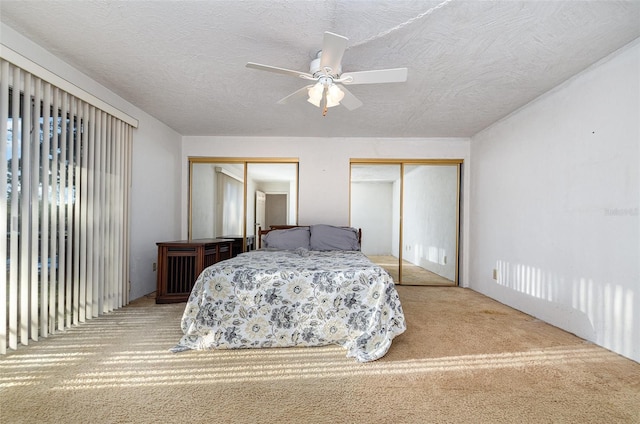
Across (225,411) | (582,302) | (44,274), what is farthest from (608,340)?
(44,274)

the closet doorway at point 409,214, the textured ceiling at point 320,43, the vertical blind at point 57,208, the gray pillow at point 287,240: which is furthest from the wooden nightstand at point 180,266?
the closet doorway at point 409,214

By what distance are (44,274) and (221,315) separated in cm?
148

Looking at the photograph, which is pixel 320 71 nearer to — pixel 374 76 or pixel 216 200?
pixel 374 76

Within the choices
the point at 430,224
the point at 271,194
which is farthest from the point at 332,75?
the point at 430,224

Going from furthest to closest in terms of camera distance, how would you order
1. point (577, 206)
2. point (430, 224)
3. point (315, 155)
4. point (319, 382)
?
point (430, 224)
point (315, 155)
point (577, 206)
point (319, 382)

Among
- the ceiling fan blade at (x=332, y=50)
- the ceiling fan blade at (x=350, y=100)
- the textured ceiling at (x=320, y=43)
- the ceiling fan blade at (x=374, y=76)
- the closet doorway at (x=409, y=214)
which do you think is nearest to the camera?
the ceiling fan blade at (x=332, y=50)

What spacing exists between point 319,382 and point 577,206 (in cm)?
265

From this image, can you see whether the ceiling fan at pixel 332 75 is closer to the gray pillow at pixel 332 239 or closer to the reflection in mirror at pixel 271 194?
the gray pillow at pixel 332 239

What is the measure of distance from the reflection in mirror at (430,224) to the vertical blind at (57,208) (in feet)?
12.7

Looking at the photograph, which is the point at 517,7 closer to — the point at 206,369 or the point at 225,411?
the point at 225,411

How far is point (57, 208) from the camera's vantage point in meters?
2.43

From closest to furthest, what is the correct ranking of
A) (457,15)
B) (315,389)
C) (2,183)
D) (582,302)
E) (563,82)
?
(315,389) → (457,15) → (2,183) → (582,302) → (563,82)

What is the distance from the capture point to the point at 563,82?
269 centimetres

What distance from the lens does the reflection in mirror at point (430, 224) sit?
15.1 ft
